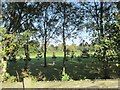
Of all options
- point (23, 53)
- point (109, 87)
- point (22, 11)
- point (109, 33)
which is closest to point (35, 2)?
point (22, 11)

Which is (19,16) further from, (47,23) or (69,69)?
(69,69)

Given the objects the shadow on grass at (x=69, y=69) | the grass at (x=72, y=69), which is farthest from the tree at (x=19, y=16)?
the shadow on grass at (x=69, y=69)

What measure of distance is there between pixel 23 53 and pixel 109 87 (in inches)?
126

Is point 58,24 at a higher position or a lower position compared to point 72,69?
higher

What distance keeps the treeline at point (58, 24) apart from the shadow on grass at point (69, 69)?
19.0 inches

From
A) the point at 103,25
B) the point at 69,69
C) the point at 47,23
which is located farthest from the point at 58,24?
the point at 103,25

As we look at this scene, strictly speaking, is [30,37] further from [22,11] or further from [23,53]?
[22,11]

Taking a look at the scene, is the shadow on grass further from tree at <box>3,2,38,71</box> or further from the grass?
tree at <box>3,2,38,71</box>

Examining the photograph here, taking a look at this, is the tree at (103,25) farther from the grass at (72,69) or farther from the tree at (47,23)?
the tree at (47,23)

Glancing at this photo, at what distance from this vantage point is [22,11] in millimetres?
8352

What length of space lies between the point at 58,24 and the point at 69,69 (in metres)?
1.77

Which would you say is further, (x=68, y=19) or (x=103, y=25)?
(x=68, y=19)

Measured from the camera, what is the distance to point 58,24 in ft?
31.8

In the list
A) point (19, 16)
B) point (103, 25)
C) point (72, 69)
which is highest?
point (19, 16)
